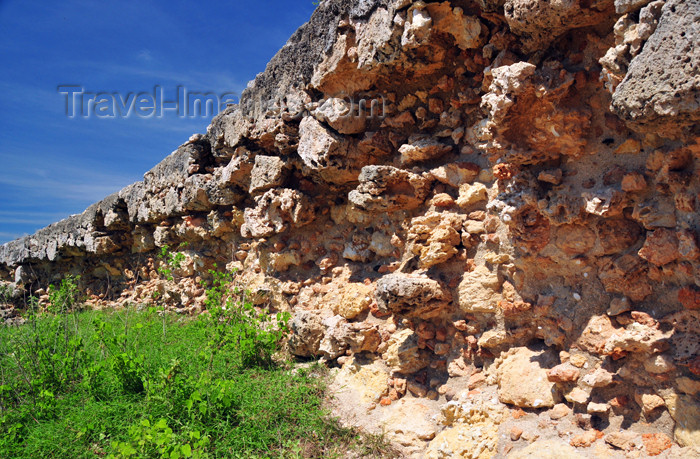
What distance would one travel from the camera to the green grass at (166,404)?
109 inches

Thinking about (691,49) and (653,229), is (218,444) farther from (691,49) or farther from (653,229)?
(691,49)

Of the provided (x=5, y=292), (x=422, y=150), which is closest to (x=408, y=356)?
(x=422, y=150)

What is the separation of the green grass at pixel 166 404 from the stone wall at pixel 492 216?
358 millimetres

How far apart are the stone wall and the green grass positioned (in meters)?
0.36

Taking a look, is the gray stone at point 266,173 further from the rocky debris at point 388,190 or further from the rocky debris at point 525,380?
the rocky debris at point 525,380

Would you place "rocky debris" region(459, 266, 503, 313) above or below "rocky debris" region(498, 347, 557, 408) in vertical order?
above

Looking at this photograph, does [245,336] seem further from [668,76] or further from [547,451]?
[668,76]

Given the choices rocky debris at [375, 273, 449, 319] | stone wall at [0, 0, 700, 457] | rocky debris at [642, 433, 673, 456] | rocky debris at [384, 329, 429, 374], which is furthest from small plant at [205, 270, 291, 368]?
rocky debris at [642, 433, 673, 456]

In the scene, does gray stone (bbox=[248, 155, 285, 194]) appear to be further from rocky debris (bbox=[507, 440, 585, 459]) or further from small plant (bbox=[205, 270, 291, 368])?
rocky debris (bbox=[507, 440, 585, 459])

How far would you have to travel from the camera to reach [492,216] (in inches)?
113

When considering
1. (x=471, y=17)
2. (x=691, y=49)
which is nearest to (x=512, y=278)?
(x=691, y=49)

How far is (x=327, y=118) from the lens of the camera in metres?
3.89

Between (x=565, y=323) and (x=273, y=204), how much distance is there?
305 cm

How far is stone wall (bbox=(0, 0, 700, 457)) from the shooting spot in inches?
77.0
